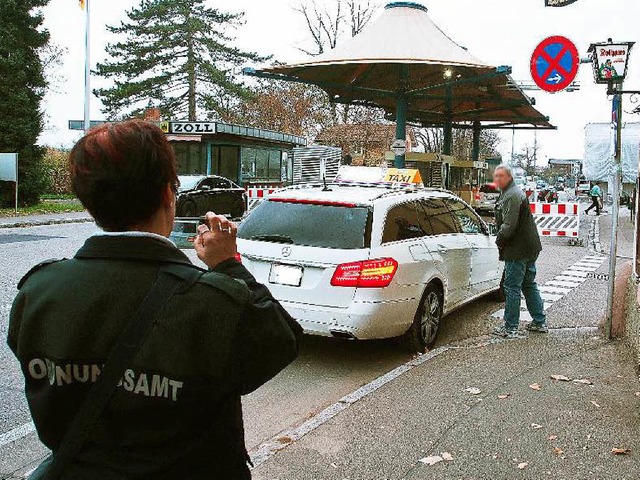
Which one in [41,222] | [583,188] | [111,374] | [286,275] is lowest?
[41,222]

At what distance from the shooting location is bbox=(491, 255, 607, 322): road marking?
948cm

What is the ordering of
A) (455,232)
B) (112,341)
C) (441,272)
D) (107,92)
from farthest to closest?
(107,92), (455,232), (441,272), (112,341)

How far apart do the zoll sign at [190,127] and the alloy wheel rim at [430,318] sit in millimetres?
17751

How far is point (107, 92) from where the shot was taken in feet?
145

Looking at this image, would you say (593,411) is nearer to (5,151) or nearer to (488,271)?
(488,271)

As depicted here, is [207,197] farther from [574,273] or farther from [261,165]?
[574,273]

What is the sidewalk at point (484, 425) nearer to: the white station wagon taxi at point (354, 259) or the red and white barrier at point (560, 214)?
the white station wagon taxi at point (354, 259)

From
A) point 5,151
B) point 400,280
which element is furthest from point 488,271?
point 5,151

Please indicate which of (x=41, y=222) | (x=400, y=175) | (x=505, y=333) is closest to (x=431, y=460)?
(x=505, y=333)

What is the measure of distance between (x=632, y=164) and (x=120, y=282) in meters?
34.8

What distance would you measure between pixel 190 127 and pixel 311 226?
18417 mm

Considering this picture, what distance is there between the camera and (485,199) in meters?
26.0

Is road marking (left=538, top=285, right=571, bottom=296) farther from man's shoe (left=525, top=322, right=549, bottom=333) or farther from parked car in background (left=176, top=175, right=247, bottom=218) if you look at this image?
parked car in background (left=176, top=175, right=247, bottom=218)

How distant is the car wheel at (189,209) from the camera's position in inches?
683
